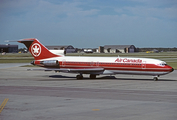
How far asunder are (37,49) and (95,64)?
30.8 ft

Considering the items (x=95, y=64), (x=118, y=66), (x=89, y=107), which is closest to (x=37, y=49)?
(x=95, y=64)

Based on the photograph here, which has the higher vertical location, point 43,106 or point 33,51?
point 33,51

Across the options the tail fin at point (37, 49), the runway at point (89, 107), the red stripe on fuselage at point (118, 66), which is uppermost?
the tail fin at point (37, 49)

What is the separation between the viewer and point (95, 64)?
137 ft

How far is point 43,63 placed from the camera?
43.6 metres

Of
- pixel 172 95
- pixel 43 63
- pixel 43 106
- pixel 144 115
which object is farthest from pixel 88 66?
pixel 144 115

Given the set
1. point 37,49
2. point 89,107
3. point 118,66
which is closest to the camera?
point 89,107

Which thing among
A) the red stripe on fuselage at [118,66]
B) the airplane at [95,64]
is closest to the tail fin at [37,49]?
the airplane at [95,64]

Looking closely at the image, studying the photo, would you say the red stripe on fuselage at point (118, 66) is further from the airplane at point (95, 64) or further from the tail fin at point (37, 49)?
the tail fin at point (37, 49)

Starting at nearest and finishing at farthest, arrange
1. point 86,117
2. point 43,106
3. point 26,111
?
point 86,117
point 26,111
point 43,106

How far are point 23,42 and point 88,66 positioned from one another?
36.1ft

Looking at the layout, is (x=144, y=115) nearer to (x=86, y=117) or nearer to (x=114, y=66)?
(x=86, y=117)

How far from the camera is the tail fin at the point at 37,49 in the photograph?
44.7m

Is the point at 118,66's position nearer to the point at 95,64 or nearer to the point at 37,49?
the point at 95,64
